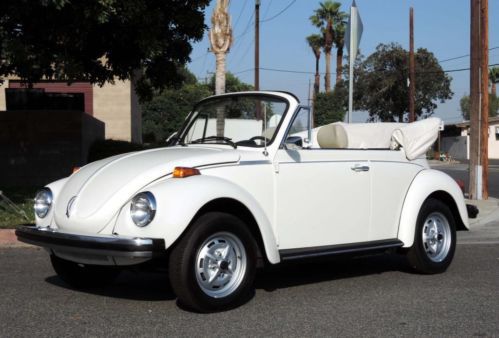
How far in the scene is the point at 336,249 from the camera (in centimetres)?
604

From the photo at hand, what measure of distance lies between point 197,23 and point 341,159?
6658 millimetres

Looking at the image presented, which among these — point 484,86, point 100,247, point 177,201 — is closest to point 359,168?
point 177,201

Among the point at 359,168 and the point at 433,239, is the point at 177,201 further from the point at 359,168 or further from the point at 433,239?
the point at 433,239

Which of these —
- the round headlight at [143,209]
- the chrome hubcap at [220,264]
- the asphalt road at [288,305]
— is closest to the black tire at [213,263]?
the chrome hubcap at [220,264]

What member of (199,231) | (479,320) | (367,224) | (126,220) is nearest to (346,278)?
(367,224)

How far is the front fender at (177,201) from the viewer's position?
484 centimetres

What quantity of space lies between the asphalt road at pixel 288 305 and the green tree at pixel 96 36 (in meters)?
3.77

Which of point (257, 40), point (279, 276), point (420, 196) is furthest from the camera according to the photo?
point (257, 40)

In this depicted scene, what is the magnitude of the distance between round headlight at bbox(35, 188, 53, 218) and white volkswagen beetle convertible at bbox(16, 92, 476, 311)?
0.01 meters

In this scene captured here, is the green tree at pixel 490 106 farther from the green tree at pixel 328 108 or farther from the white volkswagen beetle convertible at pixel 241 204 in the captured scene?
the white volkswagen beetle convertible at pixel 241 204

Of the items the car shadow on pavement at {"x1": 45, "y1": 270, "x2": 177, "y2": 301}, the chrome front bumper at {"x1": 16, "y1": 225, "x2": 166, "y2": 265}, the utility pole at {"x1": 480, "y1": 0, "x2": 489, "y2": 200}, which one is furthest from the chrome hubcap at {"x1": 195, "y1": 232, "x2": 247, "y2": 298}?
the utility pole at {"x1": 480, "y1": 0, "x2": 489, "y2": 200}

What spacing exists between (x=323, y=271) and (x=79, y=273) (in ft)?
8.57

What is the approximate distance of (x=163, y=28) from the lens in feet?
37.4

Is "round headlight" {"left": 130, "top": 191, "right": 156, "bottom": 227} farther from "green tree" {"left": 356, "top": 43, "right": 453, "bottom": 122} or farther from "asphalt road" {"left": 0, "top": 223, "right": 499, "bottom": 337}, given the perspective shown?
"green tree" {"left": 356, "top": 43, "right": 453, "bottom": 122}
